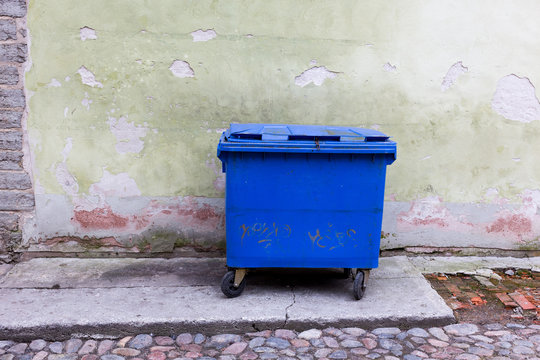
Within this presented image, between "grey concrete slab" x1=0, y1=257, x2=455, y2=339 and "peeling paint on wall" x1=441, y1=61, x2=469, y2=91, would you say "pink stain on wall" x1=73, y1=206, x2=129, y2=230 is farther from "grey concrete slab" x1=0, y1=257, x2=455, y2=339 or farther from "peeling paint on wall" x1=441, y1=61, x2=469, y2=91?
"peeling paint on wall" x1=441, y1=61, x2=469, y2=91

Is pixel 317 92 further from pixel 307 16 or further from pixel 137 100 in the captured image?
pixel 137 100

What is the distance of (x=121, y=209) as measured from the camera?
4.19 meters

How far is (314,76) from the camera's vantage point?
4.11m

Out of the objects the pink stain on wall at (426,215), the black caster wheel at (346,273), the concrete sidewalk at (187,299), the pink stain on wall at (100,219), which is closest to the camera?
the concrete sidewalk at (187,299)

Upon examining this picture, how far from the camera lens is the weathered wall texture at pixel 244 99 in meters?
3.98

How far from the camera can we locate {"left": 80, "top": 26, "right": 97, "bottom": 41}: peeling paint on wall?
3928mm

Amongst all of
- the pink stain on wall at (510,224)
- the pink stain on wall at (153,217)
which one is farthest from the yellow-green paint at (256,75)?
the pink stain on wall at (510,224)

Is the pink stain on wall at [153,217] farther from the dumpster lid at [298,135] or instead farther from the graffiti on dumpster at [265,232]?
the dumpster lid at [298,135]

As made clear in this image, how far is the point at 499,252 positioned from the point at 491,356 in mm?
1818

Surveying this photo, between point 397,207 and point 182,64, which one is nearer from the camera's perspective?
point 182,64

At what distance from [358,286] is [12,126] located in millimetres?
3257

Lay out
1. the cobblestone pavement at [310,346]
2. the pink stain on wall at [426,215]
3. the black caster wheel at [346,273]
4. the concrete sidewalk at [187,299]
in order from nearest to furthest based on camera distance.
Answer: the cobblestone pavement at [310,346] → the concrete sidewalk at [187,299] → the black caster wheel at [346,273] → the pink stain on wall at [426,215]

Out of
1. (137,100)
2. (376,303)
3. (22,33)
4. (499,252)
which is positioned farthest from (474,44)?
(22,33)

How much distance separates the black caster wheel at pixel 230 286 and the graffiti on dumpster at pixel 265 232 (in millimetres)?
302
